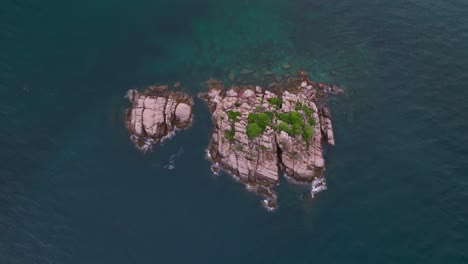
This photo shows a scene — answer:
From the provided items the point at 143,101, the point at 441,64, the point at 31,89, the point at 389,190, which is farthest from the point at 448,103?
the point at 31,89

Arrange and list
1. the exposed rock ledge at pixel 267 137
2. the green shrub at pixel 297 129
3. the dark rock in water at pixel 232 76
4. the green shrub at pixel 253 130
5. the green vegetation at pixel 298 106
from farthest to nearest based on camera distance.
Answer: the dark rock in water at pixel 232 76 → the green vegetation at pixel 298 106 → the green shrub at pixel 297 129 → the green shrub at pixel 253 130 → the exposed rock ledge at pixel 267 137

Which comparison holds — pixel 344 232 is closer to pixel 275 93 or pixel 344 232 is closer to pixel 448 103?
pixel 275 93

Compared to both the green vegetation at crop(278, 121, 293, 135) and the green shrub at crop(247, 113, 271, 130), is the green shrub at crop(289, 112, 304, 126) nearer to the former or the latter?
the green vegetation at crop(278, 121, 293, 135)

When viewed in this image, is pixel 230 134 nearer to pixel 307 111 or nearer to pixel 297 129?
pixel 297 129

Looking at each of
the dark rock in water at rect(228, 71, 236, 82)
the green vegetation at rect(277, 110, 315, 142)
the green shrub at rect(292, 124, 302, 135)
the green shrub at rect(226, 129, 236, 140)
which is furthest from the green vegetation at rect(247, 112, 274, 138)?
the dark rock in water at rect(228, 71, 236, 82)

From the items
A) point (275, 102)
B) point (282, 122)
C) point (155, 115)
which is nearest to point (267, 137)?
point (282, 122)

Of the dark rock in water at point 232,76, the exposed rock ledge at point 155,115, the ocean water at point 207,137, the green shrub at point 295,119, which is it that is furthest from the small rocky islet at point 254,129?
the dark rock in water at point 232,76

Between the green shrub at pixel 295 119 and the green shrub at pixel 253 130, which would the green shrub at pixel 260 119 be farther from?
the green shrub at pixel 295 119
